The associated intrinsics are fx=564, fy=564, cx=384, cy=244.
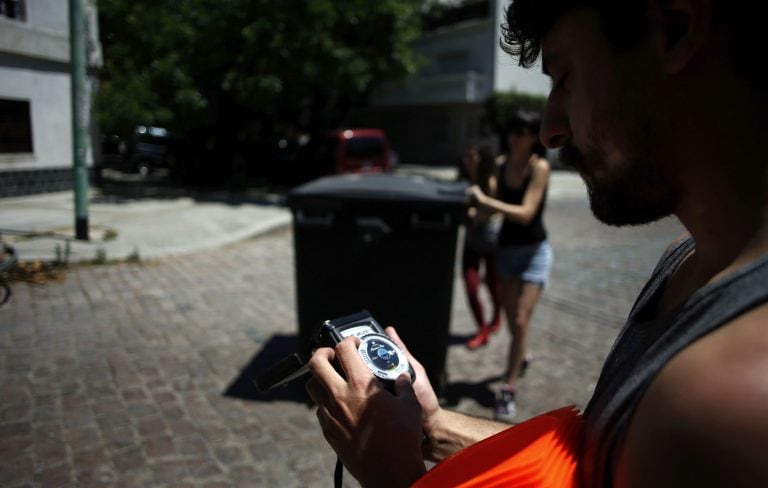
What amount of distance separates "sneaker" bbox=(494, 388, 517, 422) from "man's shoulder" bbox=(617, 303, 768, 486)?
2991 mm

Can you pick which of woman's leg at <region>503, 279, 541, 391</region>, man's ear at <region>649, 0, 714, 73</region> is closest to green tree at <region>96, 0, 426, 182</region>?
woman's leg at <region>503, 279, 541, 391</region>

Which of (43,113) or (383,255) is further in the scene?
(43,113)

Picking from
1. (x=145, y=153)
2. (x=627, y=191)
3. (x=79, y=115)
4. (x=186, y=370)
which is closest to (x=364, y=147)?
(x=79, y=115)

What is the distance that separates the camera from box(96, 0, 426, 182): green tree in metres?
11.3

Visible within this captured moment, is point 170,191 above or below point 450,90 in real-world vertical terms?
below

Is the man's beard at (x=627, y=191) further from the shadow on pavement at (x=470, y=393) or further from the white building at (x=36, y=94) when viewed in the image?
the white building at (x=36, y=94)

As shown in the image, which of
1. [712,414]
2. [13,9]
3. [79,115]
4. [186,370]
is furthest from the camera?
[79,115]

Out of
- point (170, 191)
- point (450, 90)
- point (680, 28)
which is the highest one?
point (450, 90)

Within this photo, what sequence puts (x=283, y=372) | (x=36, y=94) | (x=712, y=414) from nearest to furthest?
(x=712, y=414) < (x=283, y=372) < (x=36, y=94)

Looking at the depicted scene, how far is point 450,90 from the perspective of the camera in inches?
1065

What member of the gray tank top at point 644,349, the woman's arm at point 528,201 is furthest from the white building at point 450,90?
the gray tank top at point 644,349

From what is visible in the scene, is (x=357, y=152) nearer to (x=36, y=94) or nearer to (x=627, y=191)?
(x=36, y=94)

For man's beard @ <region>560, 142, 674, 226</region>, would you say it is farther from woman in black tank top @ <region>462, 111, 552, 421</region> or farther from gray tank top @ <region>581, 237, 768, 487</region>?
woman in black tank top @ <region>462, 111, 552, 421</region>

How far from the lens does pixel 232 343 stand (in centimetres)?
464
